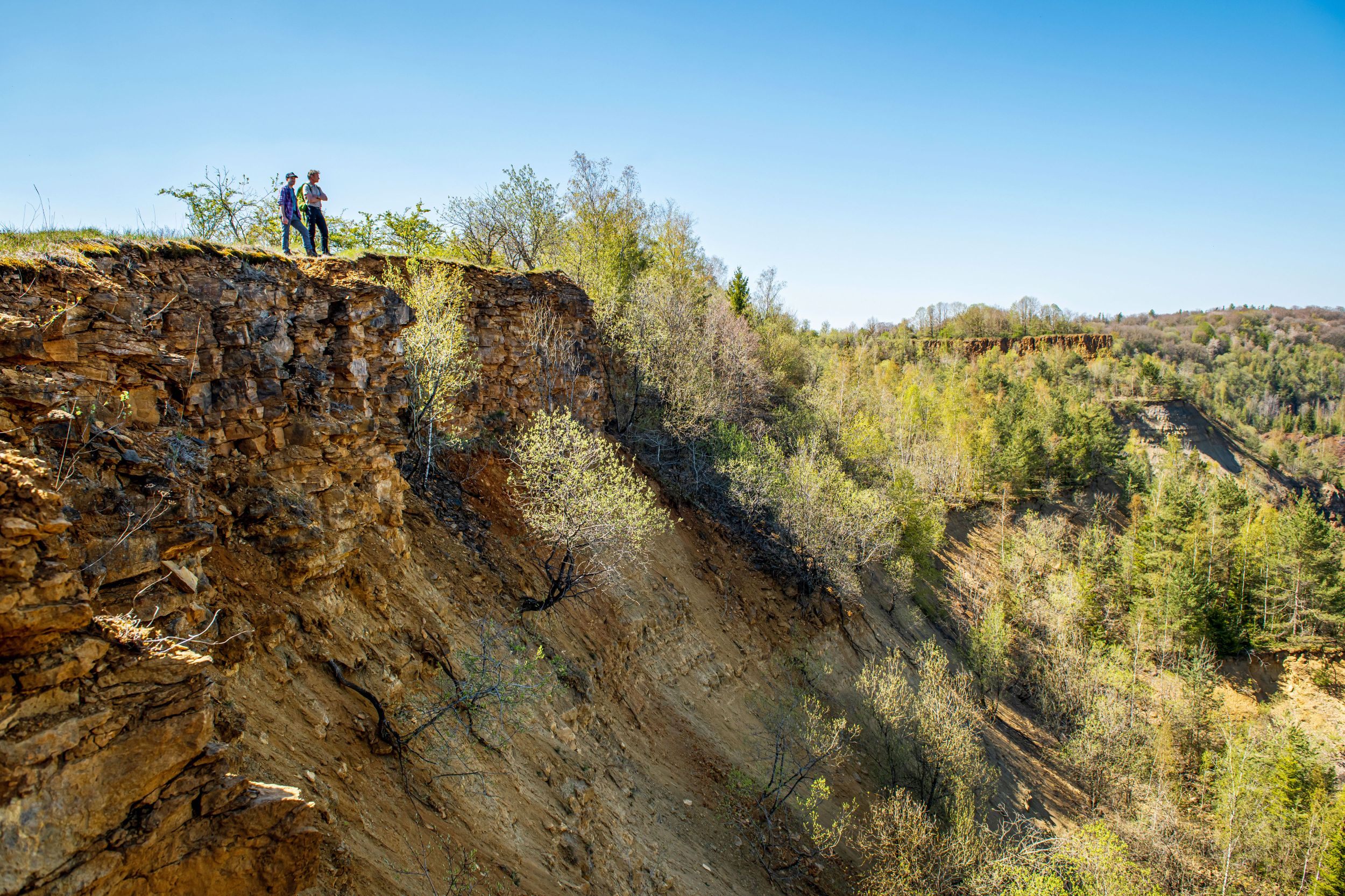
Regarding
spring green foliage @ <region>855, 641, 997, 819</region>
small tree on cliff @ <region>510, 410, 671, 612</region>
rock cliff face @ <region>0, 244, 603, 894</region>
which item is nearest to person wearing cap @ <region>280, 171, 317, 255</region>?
rock cliff face @ <region>0, 244, 603, 894</region>

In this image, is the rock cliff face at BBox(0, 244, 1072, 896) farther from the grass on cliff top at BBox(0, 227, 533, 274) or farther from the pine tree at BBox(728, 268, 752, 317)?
the pine tree at BBox(728, 268, 752, 317)

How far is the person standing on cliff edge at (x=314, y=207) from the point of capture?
1306cm

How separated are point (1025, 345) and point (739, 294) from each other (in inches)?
3810

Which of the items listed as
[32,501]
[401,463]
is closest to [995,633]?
[401,463]

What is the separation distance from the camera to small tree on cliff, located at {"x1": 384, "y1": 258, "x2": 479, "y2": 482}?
53.1 ft

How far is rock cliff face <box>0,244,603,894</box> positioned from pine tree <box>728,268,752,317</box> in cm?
4066

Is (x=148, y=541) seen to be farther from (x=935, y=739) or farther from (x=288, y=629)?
(x=935, y=739)

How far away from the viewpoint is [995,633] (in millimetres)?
34438

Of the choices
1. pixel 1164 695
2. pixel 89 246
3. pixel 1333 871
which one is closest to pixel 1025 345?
pixel 1164 695

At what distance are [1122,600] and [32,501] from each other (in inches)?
2243

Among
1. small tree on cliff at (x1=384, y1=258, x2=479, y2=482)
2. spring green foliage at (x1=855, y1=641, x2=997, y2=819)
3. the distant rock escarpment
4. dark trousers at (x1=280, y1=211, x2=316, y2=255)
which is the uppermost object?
the distant rock escarpment

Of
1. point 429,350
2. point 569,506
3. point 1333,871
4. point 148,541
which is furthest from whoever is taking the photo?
point 1333,871

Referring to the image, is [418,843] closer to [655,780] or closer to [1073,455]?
[655,780]

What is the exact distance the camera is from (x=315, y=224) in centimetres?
1357
